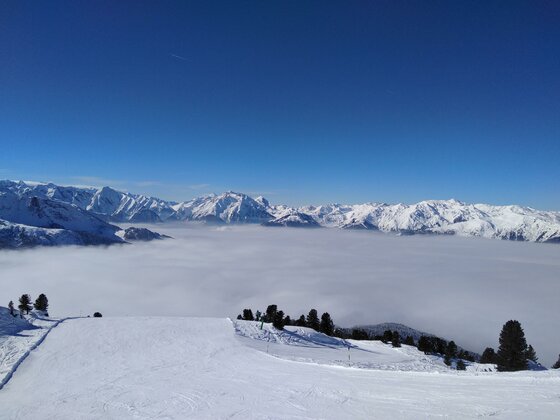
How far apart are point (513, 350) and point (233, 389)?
46.8 metres

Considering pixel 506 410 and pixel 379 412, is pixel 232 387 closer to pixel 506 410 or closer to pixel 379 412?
pixel 379 412

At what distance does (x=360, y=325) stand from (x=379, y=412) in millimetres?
200686

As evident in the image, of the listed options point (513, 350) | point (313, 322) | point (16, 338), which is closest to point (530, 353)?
point (513, 350)

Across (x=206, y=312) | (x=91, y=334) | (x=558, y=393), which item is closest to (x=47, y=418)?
(x=558, y=393)

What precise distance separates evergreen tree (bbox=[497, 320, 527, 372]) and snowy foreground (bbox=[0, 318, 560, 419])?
34.0 meters

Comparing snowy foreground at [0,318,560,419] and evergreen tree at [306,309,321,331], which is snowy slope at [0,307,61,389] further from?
evergreen tree at [306,309,321,331]

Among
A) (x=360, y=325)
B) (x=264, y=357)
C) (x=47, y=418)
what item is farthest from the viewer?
(x=360, y=325)

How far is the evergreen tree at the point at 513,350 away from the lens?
46.4 meters

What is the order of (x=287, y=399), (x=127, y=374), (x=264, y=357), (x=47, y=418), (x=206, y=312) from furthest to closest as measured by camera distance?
(x=206, y=312), (x=264, y=357), (x=127, y=374), (x=287, y=399), (x=47, y=418)

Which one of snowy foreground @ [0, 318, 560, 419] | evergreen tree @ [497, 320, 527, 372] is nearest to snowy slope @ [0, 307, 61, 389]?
snowy foreground @ [0, 318, 560, 419]

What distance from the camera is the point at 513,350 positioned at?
46.9 m

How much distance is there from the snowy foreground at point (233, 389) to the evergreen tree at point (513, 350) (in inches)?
1338

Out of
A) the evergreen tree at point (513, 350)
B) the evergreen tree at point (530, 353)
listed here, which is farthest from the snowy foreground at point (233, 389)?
the evergreen tree at point (530, 353)

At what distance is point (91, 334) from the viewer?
116ft
